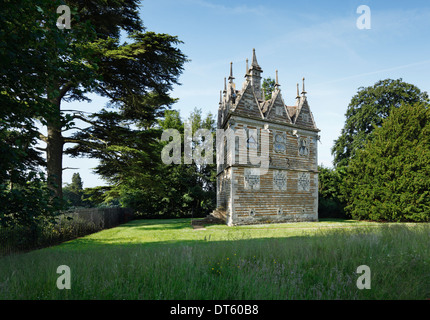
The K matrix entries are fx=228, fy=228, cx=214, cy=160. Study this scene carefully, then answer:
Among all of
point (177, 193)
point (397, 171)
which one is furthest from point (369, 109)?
point (177, 193)

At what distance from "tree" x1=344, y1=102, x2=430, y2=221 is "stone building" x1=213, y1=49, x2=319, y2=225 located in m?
4.78

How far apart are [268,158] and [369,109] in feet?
61.7

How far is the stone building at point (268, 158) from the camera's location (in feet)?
59.9

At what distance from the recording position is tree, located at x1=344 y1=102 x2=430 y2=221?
18672 millimetres

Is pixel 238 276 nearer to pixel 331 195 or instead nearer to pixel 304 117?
pixel 304 117

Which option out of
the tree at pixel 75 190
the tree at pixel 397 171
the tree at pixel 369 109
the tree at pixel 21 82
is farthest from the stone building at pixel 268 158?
the tree at pixel 75 190

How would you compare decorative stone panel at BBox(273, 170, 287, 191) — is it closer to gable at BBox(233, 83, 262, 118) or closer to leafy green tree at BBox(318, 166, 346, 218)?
gable at BBox(233, 83, 262, 118)

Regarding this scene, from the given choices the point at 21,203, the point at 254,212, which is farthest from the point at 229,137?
the point at 21,203

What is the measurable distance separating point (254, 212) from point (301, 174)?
6.40 m

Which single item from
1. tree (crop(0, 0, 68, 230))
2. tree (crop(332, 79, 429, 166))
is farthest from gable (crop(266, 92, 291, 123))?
tree (crop(0, 0, 68, 230))

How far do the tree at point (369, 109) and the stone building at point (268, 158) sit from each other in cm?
1064
